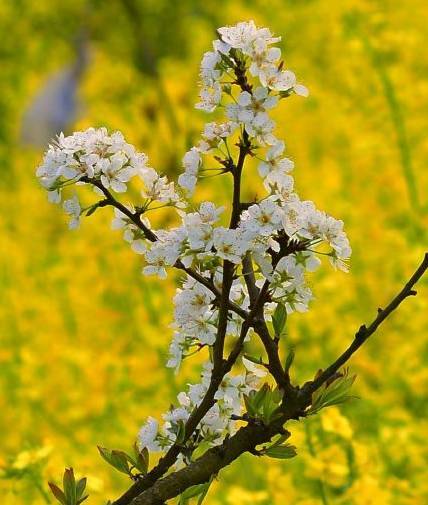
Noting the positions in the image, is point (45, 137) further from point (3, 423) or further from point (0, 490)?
point (0, 490)

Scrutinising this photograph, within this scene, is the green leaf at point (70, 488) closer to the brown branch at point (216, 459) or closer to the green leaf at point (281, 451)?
the brown branch at point (216, 459)

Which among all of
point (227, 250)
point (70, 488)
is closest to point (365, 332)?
point (227, 250)

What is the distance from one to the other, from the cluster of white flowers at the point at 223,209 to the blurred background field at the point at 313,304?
94 centimetres

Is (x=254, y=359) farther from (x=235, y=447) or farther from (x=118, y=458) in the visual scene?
(x=118, y=458)

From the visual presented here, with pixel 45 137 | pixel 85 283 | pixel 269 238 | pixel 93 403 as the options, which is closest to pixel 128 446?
pixel 93 403

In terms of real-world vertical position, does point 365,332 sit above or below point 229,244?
below

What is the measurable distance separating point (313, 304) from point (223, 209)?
2.86 meters

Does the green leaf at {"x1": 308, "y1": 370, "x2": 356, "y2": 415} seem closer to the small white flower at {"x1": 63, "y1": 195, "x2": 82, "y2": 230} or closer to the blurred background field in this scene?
the small white flower at {"x1": 63, "y1": 195, "x2": 82, "y2": 230}

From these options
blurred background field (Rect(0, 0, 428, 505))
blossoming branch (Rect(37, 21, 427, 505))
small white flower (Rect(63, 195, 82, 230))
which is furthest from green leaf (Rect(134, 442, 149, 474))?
blurred background field (Rect(0, 0, 428, 505))

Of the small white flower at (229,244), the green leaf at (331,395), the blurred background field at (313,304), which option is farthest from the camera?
the blurred background field at (313,304)

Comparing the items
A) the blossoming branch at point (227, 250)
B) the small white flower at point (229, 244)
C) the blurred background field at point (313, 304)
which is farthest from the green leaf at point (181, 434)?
the blurred background field at point (313, 304)

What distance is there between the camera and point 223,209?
55.2 inches

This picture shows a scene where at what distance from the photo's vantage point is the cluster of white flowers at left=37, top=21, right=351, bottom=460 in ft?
4.58

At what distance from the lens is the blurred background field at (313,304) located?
119 inches
